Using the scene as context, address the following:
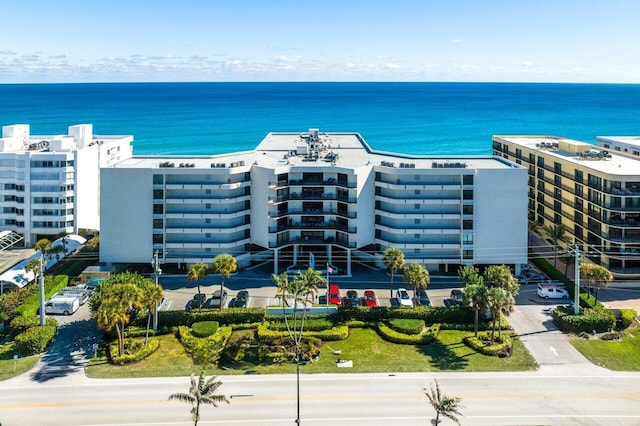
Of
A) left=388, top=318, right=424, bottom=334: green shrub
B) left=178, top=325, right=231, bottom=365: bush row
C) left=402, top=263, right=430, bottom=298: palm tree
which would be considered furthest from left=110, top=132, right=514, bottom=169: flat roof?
left=178, top=325, right=231, bottom=365: bush row

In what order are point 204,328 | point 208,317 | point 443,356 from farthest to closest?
point 208,317, point 204,328, point 443,356

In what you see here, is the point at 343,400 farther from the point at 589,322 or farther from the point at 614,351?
the point at 589,322

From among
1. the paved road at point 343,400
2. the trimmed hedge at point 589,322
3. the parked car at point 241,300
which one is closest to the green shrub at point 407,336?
the paved road at point 343,400

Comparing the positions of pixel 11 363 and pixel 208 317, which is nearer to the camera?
pixel 11 363

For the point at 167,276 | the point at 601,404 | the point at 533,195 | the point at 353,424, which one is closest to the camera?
the point at 353,424

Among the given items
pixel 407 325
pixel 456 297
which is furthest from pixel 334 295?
pixel 456 297

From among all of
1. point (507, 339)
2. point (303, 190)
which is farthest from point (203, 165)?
point (507, 339)

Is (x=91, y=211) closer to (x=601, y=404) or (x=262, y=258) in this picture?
(x=262, y=258)

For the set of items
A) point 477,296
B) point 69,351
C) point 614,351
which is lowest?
point 69,351
